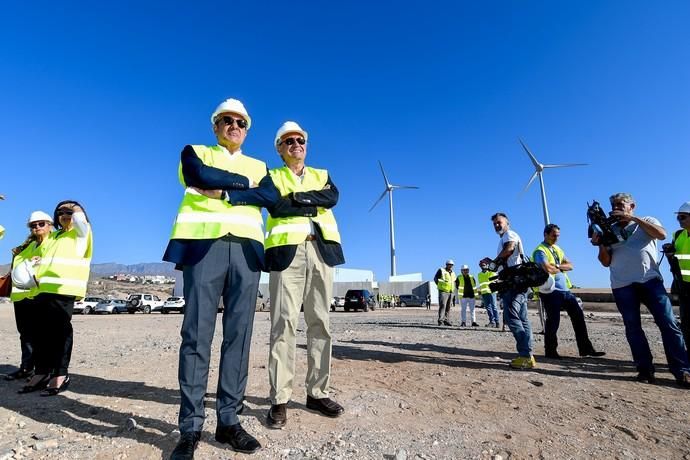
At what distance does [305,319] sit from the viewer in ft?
9.70

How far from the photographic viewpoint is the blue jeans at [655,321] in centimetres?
393

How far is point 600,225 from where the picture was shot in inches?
178

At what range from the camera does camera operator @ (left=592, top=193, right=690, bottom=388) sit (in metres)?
4.00

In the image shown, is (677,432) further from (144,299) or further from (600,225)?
(144,299)

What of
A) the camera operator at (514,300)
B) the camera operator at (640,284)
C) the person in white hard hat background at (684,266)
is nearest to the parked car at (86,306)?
the camera operator at (514,300)

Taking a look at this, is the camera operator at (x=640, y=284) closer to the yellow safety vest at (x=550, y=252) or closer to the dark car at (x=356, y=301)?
the yellow safety vest at (x=550, y=252)

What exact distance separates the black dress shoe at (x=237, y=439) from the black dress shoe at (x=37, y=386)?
261 cm

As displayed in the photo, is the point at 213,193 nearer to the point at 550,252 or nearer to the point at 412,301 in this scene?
the point at 550,252

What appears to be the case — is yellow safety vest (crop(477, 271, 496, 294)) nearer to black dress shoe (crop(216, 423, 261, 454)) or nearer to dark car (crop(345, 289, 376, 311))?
black dress shoe (crop(216, 423, 261, 454))

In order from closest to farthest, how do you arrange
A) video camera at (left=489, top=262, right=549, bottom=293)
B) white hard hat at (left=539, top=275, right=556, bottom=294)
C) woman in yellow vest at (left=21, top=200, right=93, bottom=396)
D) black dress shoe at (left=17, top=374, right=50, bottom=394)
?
1. black dress shoe at (left=17, top=374, right=50, bottom=394)
2. woman in yellow vest at (left=21, top=200, right=93, bottom=396)
3. video camera at (left=489, top=262, right=549, bottom=293)
4. white hard hat at (left=539, top=275, right=556, bottom=294)

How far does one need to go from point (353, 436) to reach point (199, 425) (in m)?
0.91

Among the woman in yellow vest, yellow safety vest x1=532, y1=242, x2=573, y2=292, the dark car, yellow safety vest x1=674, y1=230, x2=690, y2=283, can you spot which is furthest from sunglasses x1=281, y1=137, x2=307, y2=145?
the dark car

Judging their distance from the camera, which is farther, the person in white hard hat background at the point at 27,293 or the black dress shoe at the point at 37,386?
the person in white hard hat background at the point at 27,293

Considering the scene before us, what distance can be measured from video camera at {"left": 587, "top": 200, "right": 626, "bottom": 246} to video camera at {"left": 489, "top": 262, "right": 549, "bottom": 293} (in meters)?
0.76
